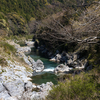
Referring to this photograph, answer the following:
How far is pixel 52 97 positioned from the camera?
3873mm

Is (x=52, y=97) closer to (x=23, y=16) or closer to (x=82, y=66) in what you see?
(x=82, y=66)

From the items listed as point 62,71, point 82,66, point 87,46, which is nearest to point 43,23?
point 62,71

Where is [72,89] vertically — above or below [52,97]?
above

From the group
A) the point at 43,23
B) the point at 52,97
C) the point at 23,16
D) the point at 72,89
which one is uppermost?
the point at 43,23

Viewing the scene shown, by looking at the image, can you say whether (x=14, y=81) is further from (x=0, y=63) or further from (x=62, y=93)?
(x=62, y=93)

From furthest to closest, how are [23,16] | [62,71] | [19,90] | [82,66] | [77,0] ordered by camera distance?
[23,16] < [82,66] < [62,71] < [19,90] < [77,0]

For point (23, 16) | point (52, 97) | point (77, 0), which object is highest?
point (77, 0)

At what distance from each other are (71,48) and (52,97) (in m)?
17.1

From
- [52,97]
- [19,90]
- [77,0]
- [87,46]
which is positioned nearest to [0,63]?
[19,90]

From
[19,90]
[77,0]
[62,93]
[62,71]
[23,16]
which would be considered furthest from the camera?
[23,16]

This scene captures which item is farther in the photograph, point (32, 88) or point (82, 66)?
point (82, 66)

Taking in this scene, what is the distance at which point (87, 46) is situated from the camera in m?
17.3

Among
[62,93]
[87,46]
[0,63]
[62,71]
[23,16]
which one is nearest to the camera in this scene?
[62,93]

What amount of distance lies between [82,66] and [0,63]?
983 cm
